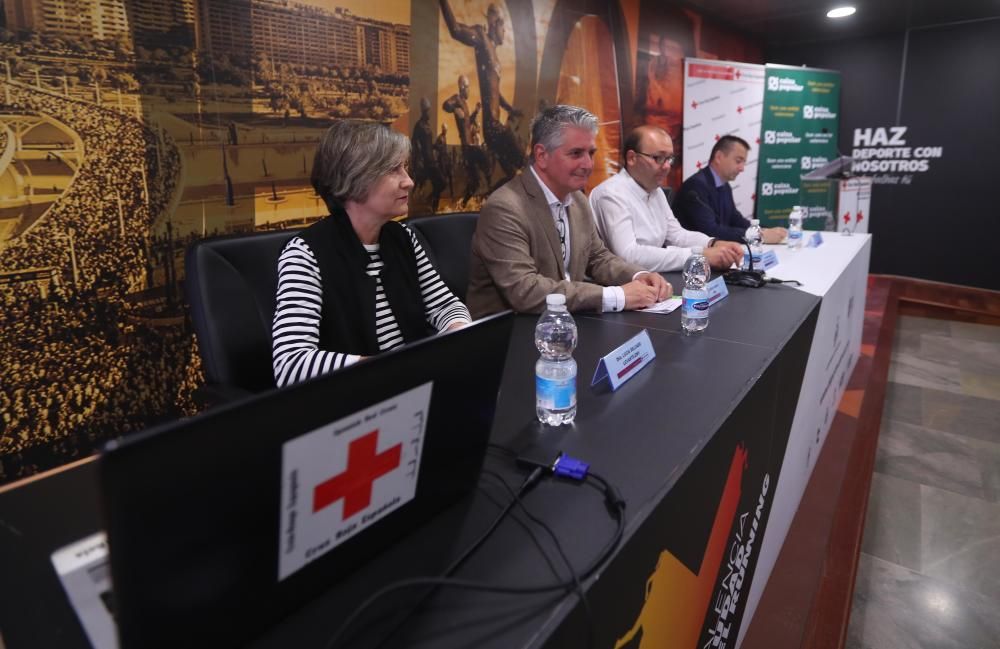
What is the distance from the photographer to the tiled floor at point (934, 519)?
5.41ft

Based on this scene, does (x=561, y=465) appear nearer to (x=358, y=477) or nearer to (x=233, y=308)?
(x=358, y=477)

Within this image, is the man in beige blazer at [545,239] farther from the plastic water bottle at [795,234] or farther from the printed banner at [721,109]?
the printed banner at [721,109]

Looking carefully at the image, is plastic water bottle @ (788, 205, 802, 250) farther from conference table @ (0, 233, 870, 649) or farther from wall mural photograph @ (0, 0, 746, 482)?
wall mural photograph @ (0, 0, 746, 482)

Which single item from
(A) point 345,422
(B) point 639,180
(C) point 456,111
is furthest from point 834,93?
(A) point 345,422

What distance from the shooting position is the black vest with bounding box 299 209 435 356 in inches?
52.9

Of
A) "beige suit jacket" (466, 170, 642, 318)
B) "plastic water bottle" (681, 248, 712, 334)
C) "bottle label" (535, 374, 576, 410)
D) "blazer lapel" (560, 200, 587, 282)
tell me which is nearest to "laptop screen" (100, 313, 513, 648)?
"bottle label" (535, 374, 576, 410)

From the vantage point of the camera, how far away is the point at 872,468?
2385 mm

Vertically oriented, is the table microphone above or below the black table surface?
above

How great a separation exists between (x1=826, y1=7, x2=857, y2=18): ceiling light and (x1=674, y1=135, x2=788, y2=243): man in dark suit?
2318mm

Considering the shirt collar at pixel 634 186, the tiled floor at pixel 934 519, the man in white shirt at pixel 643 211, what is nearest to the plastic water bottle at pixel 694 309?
the man in white shirt at pixel 643 211

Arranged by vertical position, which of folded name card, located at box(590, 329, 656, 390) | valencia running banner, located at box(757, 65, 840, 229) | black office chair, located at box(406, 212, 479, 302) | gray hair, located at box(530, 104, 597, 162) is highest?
valencia running banner, located at box(757, 65, 840, 229)

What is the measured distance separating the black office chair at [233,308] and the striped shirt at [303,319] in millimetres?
63

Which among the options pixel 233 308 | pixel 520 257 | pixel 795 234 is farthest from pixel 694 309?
pixel 795 234

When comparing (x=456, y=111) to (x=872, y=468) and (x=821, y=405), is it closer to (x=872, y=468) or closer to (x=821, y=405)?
(x=821, y=405)
